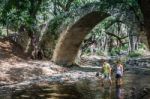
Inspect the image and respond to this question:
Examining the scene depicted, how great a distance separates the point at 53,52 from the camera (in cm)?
3997

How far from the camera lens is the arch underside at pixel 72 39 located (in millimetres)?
37378

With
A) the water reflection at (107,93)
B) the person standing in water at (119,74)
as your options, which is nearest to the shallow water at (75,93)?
the water reflection at (107,93)

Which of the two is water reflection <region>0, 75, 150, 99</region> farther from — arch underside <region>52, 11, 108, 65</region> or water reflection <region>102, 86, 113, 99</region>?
arch underside <region>52, 11, 108, 65</region>

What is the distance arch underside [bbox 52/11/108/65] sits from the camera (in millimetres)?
37378

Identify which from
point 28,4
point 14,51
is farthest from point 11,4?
point 14,51

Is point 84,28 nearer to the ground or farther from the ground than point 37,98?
farther from the ground

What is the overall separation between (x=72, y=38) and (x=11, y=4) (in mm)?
7770

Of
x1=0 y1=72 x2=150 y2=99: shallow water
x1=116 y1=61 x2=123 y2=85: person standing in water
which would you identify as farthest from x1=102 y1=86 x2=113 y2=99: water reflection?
x1=116 y1=61 x2=123 y2=85: person standing in water

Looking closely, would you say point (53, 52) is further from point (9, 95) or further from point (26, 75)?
point (9, 95)

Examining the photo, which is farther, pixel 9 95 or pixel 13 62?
pixel 13 62

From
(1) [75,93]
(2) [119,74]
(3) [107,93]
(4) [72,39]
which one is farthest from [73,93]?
(4) [72,39]

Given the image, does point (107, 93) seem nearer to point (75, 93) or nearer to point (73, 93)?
point (75, 93)

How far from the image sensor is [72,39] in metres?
40.2

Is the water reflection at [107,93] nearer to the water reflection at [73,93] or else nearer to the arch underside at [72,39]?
the water reflection at [73,93]
